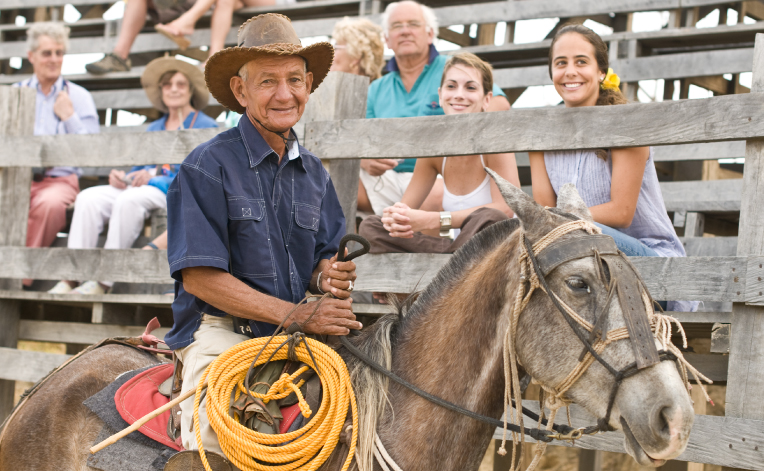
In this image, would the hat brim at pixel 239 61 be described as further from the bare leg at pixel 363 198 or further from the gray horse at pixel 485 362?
the bare leg at pixel 363 198

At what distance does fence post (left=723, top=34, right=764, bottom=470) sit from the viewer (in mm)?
2873

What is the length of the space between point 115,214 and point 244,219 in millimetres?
2951

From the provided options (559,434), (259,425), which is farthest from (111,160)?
(559,434)

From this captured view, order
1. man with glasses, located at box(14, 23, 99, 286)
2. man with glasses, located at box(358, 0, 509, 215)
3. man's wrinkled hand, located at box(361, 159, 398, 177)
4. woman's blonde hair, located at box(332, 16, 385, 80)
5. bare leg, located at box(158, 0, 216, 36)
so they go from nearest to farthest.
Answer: man's wrinkled hand, located at box(361, 159, 398, 177)
man with glasses, located at box(358, 0, 509, 215)
woman's blonde hair, located at box(332, 16, 385, 80)
man with glasses, located at box(14, 23, 99, 286)
bare leg, located at box(158, 0, 216, 36)

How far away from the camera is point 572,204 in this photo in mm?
2396

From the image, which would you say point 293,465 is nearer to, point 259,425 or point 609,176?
point 259,425

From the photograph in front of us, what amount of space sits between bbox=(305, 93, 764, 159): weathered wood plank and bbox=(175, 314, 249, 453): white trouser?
1375 mm

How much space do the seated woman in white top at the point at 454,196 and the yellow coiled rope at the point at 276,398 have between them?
4.12 ft

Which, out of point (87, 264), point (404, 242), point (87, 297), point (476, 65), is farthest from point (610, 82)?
point (87, 297)

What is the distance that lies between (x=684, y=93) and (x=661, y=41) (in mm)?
595

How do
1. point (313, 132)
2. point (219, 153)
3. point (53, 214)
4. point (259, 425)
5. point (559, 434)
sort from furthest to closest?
1. point (53, 214)
2. point (313, 132)
3. point (219, 153)
4. point (259, 425)
5. point (559, 434)

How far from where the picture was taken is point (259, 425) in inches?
92.4

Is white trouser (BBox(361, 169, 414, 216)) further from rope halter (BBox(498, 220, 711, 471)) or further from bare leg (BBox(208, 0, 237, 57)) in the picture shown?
bare leg (BBox(208, 0, 237, 57))

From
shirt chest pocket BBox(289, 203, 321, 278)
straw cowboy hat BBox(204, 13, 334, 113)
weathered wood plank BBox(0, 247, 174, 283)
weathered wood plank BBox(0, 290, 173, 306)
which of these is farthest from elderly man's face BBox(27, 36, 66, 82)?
shirt chest pocket BBox(289, 203, 321, 278)
